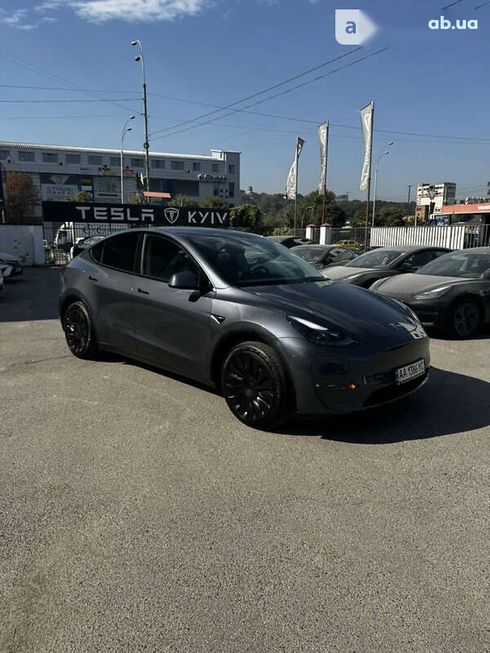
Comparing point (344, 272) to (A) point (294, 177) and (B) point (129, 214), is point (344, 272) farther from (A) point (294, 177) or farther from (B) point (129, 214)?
(A) point (294, 177)

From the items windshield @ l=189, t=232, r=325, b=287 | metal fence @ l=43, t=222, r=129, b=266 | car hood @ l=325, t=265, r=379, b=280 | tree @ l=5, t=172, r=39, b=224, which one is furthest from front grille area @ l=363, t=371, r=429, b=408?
tree @ l=5, t=172, r=39, b=224

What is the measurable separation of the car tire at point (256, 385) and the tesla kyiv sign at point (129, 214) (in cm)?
1917

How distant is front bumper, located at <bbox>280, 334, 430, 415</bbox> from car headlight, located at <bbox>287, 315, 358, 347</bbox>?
48 millimetres

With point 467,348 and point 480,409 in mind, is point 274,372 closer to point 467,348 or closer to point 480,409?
point 480,409

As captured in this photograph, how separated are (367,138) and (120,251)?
23.2 m

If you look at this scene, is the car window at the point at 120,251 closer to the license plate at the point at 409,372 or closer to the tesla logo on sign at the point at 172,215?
the license plate at the point at 409,372

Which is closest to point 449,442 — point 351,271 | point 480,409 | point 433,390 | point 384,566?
point 480,409

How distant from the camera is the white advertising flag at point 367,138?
2502cm

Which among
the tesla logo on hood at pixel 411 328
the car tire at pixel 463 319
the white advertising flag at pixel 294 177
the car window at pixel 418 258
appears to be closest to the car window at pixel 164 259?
the tesla logo on hood at pixel 411 328

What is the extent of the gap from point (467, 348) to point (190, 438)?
15.4ft

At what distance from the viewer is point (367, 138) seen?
25656 millimetres

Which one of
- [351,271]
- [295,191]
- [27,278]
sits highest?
[295,191]

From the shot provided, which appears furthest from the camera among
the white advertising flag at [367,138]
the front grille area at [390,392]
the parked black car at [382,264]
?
the white advertising flag at [367,138]

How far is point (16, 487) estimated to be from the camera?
317cm
